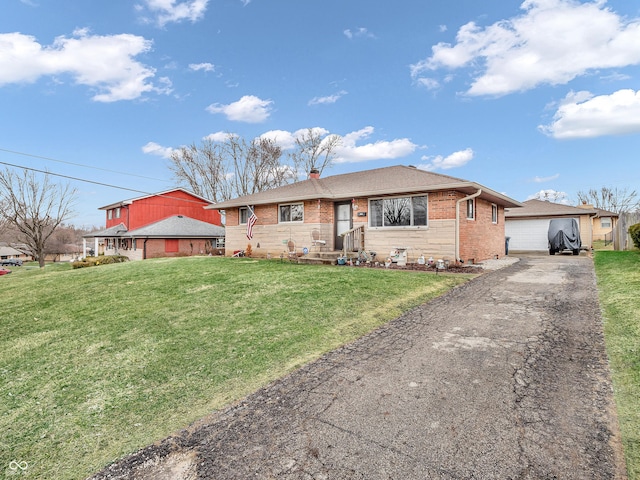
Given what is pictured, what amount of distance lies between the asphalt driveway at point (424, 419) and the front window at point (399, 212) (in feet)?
26.1

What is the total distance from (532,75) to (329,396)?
61.3 ft

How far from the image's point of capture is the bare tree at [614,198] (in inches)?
1734

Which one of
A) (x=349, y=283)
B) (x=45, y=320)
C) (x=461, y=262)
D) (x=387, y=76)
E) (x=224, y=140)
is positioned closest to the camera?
(x=45, y=320)

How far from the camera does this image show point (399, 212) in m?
12.7

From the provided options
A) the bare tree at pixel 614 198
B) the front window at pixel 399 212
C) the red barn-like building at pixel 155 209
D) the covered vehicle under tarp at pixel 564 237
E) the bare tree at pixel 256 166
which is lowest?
the covered vehicle under tarp at pixel 564 237

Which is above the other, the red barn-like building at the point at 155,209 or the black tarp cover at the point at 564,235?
the red barn-like building at the point at 155,209

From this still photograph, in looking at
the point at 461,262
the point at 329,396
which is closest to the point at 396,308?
the point at 329,396

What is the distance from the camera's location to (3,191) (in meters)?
29.9

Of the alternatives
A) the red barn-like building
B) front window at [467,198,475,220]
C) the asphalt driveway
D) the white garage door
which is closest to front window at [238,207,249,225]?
the red barn-like building

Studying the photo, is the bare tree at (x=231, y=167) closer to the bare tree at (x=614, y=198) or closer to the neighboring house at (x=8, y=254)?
the bare tree at (x=614, y=198)

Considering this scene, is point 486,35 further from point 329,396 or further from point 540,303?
point 329,396

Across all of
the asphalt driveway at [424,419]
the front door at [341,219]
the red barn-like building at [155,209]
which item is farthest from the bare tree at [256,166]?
the asphalt driveway at [424,419]

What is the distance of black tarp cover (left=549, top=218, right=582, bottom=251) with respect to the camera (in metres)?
16.9

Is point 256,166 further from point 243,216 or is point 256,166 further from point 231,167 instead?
point 243,216
